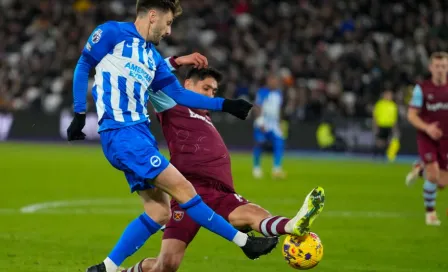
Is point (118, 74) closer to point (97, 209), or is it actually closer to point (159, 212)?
point (159, 212)

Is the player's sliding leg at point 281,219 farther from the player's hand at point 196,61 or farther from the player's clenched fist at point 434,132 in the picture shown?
the player's clenched fist at point 434,132

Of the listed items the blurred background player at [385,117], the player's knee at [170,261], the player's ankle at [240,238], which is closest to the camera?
the player's ankle at [240,238]

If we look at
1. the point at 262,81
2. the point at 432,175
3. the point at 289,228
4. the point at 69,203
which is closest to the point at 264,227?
the point at 289,228

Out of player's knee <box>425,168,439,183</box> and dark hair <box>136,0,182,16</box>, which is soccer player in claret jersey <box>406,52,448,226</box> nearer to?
player's knee <box>425,168,439,183</box>

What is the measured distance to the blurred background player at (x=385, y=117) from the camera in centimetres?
2467

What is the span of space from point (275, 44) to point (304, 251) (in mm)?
22229

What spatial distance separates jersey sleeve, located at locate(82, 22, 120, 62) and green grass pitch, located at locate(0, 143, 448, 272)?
2.23m

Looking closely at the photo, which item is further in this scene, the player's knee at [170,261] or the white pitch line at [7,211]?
the white pitch line at [7,211]

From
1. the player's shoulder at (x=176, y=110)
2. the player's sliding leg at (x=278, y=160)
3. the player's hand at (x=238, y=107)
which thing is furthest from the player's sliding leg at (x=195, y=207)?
the player's sliding leg at (x=278, y=160)

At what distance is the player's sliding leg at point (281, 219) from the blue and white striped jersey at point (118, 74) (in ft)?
3.39

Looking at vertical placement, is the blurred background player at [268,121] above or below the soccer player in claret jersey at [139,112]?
below

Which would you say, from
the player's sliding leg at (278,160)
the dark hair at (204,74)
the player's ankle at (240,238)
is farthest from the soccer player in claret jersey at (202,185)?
the player's sliding leg at (278,160)

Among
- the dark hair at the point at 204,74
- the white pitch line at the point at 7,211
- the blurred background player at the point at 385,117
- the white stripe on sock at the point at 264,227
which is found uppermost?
the dark hair at the point at 204,74

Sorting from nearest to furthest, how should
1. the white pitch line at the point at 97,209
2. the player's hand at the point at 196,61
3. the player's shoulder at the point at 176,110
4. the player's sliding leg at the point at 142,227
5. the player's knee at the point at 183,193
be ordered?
the player's knee at the point at 183,193 < the player's sliding leg at the point at 142,227 < the player's hand at the point at 196,61 < the player's shoulder at the point at 176,110 < the white pitch line at the point at 97,209
